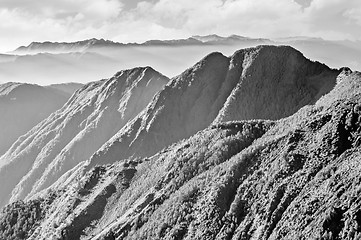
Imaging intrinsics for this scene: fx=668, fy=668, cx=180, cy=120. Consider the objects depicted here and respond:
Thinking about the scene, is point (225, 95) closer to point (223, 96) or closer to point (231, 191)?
point (223, 96)

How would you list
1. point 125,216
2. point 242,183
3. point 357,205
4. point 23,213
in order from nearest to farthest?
1. point 357,205
2. point 242,183
3. point 125,216
4. point 23,213

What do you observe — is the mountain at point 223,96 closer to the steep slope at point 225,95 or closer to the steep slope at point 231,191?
the steep slope at point 225,95

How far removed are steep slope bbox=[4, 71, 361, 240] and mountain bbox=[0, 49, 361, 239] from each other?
0.12 metres

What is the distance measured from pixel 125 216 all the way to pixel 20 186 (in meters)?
116

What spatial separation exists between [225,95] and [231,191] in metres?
79.1

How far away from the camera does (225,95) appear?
150750 millimetres

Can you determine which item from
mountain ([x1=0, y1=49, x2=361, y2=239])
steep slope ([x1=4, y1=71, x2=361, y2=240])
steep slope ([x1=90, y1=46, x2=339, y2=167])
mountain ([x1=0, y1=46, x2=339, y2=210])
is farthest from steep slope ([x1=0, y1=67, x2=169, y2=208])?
steep slope ([x1=4, y1=71, x2=361, y2=240])

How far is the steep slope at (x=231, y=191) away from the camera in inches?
2377

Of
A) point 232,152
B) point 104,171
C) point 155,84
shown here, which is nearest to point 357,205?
point 232,152

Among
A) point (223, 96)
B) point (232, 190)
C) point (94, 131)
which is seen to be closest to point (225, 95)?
point (223, 96)

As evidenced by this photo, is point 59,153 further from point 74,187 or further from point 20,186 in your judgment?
point 74,187

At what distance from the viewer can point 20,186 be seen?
190250 millimetres

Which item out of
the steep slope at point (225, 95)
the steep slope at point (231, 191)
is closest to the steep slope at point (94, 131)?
the steep slope at point (225, 95)

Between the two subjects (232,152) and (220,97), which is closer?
(232,152)
